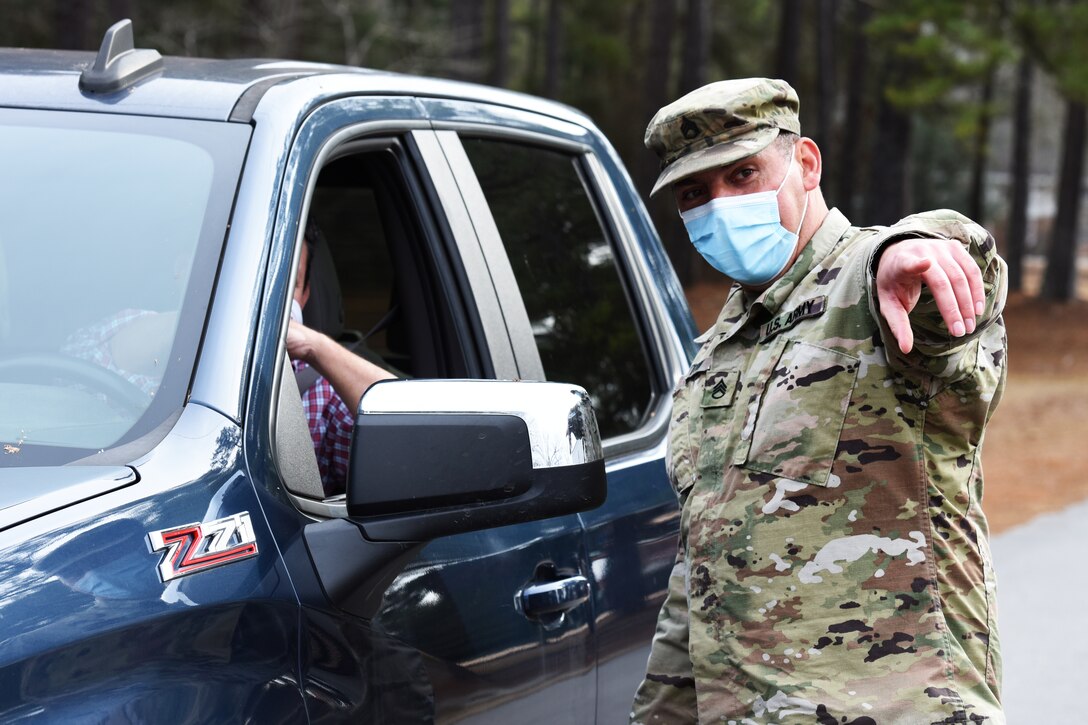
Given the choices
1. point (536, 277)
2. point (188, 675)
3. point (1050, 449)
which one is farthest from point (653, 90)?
point (188, 675)

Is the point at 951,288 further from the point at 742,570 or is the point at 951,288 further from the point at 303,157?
the point at 303,157

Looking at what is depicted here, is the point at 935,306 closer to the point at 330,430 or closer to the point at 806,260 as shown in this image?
the point at 806,260

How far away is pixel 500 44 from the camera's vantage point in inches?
1035

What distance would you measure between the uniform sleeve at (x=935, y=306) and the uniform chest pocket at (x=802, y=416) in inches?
4.4


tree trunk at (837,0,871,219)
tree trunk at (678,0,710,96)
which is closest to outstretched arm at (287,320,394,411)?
tree trunk at (678,0,710,96)

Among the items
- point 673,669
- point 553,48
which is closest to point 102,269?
point 673,669

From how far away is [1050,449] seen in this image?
14.4 metres

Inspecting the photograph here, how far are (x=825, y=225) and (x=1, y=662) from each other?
64.6 inches

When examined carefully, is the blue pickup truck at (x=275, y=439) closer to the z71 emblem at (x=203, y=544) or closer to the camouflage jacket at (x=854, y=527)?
the z71 emblem at (x=203, y=544)

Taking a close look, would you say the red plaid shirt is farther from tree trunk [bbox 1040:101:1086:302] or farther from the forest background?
tree trunk [bbox 1040:101:1086:302]

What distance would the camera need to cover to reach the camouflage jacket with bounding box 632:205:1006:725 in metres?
2.22

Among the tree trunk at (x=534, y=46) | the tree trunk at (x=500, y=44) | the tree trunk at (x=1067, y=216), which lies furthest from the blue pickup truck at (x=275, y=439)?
the tree trunk at (x=1067, y=216)

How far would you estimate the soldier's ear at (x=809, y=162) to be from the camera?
2598 mm

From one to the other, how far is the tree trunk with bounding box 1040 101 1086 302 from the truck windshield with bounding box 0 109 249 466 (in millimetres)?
33419
